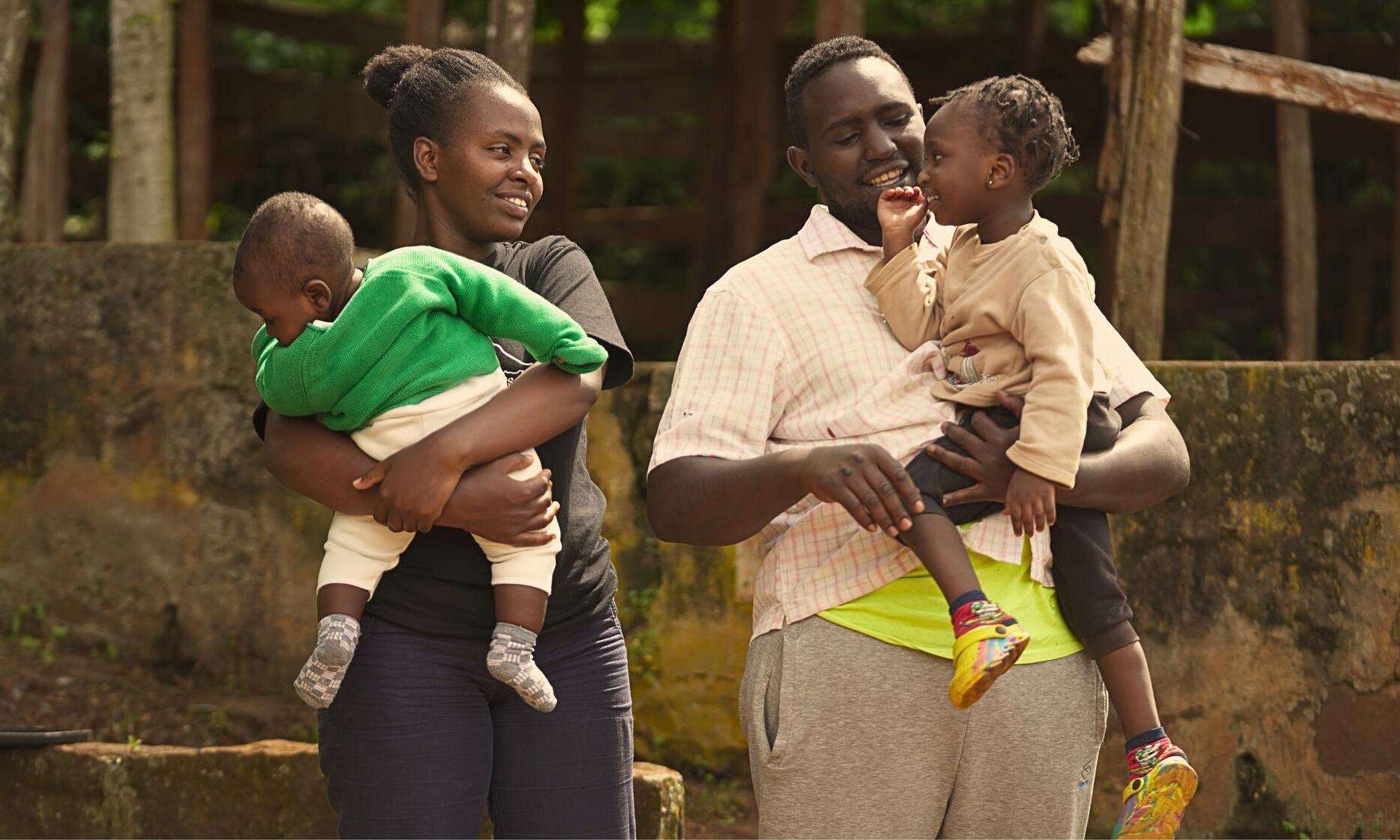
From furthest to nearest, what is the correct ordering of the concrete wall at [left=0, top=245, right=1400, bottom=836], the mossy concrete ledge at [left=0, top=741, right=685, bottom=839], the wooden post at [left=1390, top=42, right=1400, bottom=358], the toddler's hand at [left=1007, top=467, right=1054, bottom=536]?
the wooden post at [left=1390, top=42, right=1400, bottom=358], the mossy concrete ledge at [left=0, top=741, right=685, bottom=839], the concrete wall at [left=0, top=245, right=1400, bottom=836], the toddler's hand at [left=1007, top=467, right=1054, bottom=536]

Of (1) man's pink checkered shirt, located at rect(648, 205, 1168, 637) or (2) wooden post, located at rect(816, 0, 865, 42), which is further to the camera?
(2) wooden post, located at rect(816, 0, 865, 42)

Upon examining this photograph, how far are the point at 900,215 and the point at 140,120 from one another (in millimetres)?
3915

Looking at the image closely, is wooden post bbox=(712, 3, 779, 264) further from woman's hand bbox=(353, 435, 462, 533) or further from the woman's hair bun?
woman's hand bbox=(353, 435, 462, 533)

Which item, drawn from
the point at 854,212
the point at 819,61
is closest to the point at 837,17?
the point at 819,61

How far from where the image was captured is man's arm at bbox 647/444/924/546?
7.18 feet

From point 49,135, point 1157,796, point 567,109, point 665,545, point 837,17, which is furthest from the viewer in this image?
point 567,109

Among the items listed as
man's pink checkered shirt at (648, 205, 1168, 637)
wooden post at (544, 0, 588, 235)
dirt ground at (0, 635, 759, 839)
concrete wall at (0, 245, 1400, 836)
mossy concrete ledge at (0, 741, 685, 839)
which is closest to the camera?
man's pink checkered shirt at (648, 205, 1168, 637)

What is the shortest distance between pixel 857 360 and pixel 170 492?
3.06 meters

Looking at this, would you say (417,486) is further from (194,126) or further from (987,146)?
(194,126)

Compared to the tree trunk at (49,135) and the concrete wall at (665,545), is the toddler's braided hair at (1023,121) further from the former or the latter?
the tree trunk at (49,135)

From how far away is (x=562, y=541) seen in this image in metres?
2.48

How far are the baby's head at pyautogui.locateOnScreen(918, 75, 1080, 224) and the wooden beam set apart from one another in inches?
88.5

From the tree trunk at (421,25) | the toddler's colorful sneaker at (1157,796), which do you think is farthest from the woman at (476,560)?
the tree trunk at (421,25)

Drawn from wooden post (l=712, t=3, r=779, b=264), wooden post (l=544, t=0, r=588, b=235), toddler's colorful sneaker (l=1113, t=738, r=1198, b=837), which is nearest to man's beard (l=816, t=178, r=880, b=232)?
toddler's colorful sneaker (l=1113, t=738, r=1198, b=837)
